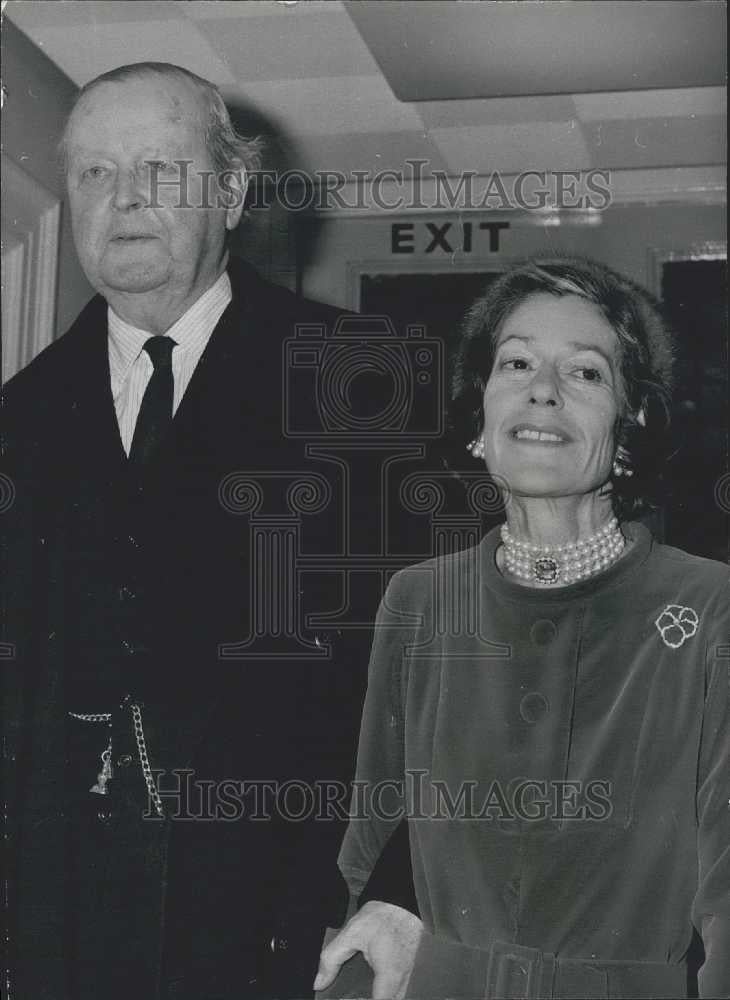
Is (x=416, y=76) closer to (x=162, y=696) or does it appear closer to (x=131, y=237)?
(x=131, y=237)

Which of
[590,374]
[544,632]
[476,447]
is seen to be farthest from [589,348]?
[544,632]

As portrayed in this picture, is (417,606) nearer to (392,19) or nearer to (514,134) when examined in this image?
(514,134)

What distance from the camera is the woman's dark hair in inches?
41.3

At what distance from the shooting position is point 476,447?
3.52ft

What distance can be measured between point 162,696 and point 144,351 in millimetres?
339

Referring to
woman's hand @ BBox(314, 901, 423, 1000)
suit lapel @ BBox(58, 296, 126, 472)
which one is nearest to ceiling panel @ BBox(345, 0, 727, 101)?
suit lapel @ BBox(58, 296, 126, 472)

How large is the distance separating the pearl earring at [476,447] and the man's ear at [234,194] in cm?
32

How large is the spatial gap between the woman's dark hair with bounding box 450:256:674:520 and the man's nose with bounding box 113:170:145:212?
1.12ft

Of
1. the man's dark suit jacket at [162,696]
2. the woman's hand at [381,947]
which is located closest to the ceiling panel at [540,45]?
the man's dark suit jacket at [162,696]

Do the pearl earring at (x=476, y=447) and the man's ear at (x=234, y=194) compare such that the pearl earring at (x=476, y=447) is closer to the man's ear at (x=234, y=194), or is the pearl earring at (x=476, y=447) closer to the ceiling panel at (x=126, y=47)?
the man's ear at (x=234, y=194)

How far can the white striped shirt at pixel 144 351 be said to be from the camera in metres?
1.14

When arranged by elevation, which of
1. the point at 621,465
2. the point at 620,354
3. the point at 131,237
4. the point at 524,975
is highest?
the point at 131,237

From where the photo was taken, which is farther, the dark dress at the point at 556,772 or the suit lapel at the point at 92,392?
the suit lapel at the point at 92,392

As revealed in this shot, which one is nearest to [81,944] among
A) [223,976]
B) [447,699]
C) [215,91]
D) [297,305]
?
[223,976]
